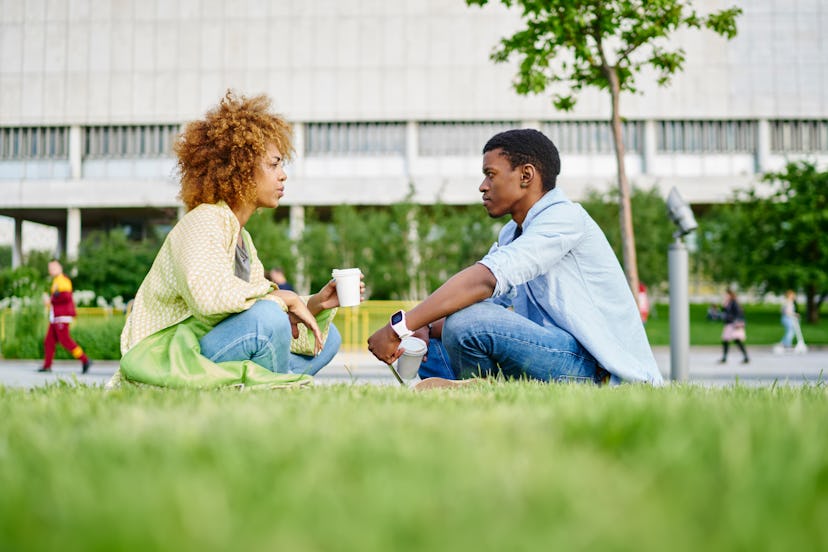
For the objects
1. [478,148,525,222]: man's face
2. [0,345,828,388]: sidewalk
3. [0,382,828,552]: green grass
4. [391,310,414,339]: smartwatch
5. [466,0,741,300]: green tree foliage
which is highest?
[466,0,741,300]: green tree foliage

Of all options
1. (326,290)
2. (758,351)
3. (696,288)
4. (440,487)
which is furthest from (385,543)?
(696,288)

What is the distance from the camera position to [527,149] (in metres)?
4.27

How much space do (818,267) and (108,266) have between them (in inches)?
1220

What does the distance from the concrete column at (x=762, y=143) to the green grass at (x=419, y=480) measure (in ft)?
153

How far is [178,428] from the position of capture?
1766 mm

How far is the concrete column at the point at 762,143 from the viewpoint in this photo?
4350 cm

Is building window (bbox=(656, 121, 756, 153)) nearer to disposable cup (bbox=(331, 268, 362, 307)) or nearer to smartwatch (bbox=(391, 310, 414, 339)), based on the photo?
disposable cup (bbox=(331, 268, 362, 307))

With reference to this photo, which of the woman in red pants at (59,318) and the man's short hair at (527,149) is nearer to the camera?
the man's short hair at (527,149)

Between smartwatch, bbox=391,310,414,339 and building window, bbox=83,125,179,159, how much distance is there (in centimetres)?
4422

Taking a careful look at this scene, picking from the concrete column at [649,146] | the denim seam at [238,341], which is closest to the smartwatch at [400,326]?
the denim seam at [238,341]

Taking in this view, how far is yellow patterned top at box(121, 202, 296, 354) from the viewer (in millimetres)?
3488

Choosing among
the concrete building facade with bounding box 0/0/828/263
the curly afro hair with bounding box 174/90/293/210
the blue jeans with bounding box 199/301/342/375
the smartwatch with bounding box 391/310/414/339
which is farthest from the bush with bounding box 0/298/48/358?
the concrete building facade with bounding box 0/0/828/263

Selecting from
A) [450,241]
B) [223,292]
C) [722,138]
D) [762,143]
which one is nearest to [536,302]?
[223,292]

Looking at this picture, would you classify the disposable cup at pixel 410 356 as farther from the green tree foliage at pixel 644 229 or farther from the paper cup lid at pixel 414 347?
the green tree foliage at pixel 644 229
